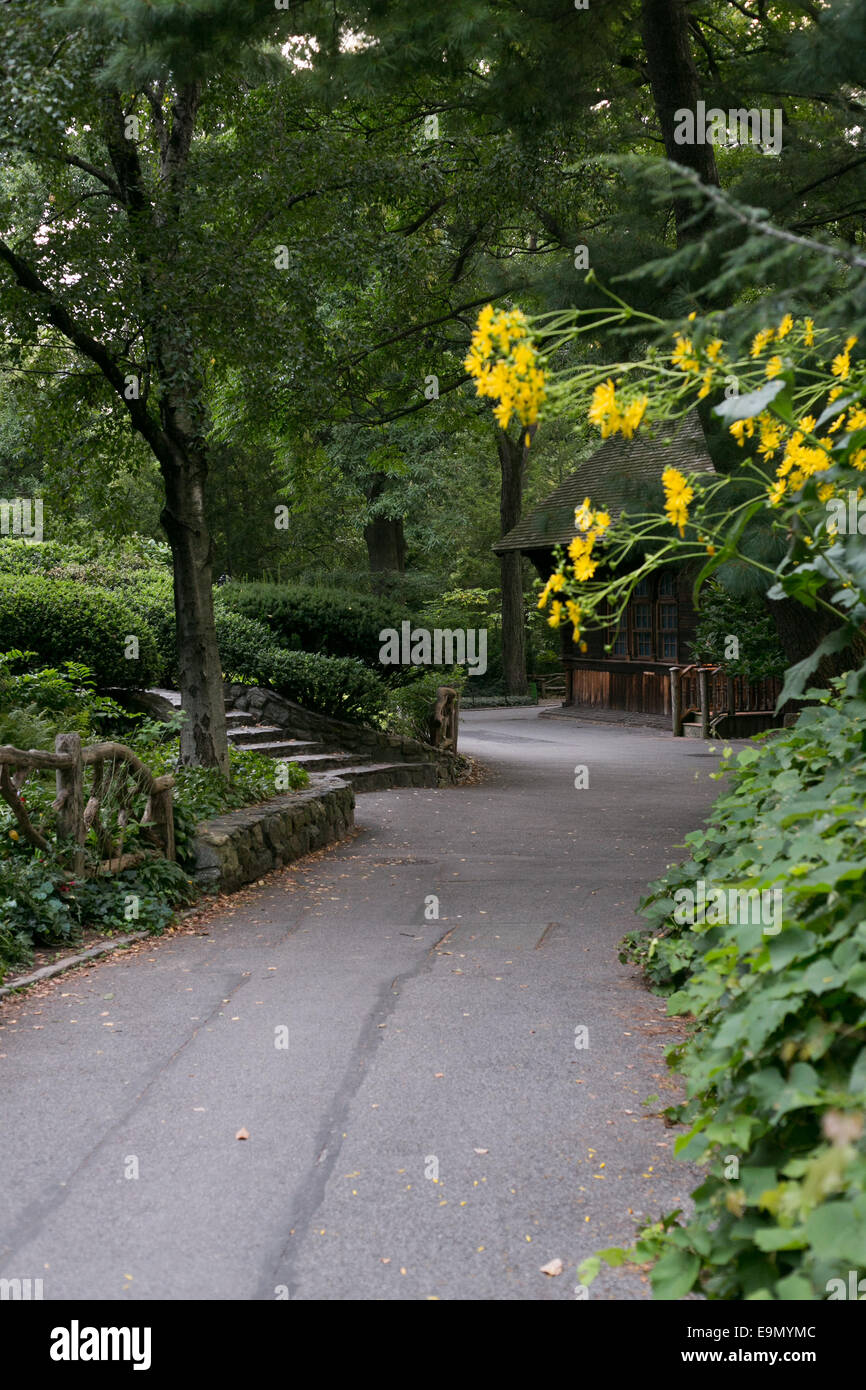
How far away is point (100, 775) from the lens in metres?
8.23

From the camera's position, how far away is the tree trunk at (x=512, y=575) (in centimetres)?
3120

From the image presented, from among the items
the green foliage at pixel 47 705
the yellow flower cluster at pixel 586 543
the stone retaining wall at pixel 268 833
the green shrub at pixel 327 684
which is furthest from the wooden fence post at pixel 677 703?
the yellow flower cluster at pixel 586 543

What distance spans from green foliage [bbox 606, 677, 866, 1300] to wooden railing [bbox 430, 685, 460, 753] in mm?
13021

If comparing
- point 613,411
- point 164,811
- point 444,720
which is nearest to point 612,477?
point 164,811

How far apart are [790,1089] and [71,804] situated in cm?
595

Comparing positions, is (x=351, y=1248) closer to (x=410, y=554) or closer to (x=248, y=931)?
(x=248, y=931)

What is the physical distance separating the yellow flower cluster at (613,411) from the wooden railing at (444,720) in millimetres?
13264

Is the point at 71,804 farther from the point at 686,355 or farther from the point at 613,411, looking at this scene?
the point at 686,355

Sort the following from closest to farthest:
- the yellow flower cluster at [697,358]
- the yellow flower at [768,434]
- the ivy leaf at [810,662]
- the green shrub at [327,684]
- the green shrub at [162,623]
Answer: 1. the yellow flower cluster at [697,358]
2. the ivy leaf at [810,662]
3. the yellow flower at [768,434]
4. the green shrub at [162,623]
5. the green shrub at [327,684]

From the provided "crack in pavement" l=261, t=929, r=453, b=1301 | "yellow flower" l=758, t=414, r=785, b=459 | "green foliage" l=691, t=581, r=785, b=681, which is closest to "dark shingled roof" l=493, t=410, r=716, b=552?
"green foliage" l=691, t=581, r=785, b=681

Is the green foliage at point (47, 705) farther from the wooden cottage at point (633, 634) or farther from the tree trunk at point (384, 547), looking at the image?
the tree trunk at point (384, 547)

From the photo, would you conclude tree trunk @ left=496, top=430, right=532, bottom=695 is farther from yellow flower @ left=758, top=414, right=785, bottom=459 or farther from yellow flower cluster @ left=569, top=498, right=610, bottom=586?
yellow flower cluster @ left=569, top=498, right=610, bottom=586
